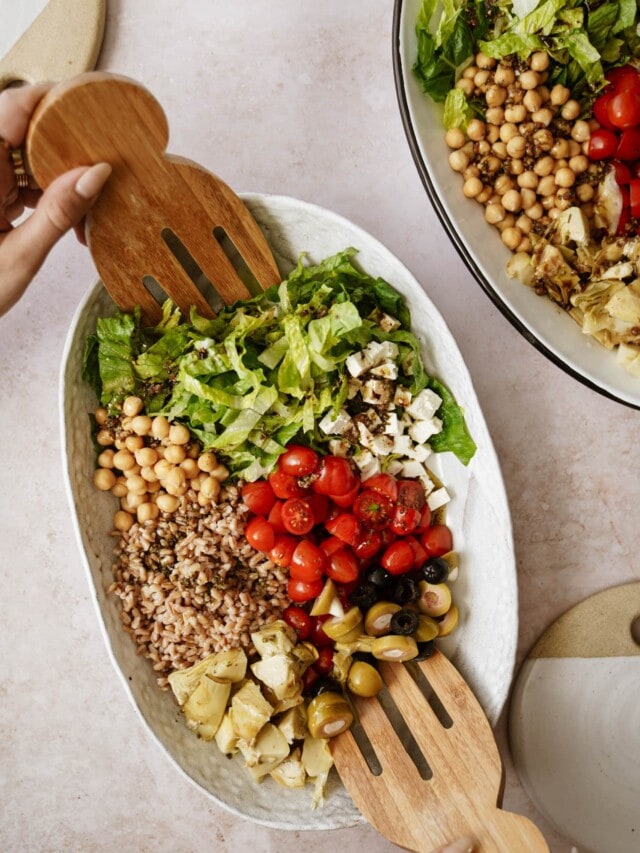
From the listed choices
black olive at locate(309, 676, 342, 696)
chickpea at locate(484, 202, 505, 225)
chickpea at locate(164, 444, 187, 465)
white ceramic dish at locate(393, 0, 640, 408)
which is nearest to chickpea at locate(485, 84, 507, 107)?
white ceramic dish at locate(393, 0, 640, 408)

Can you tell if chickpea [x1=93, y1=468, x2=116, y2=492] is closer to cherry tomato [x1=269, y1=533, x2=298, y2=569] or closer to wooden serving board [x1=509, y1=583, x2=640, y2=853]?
cherry tomato [x1=269, y1=533, x2=298, y2=569]

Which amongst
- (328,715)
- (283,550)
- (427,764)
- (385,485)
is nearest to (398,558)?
(385,485)

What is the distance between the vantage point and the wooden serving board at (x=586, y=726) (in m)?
1.97

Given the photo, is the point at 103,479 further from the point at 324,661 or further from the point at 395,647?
the point at 395,647

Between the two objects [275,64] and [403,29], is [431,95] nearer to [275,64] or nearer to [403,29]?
[403,29]

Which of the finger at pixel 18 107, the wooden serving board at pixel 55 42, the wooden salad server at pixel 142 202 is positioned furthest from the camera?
the wooden serving board at pixel 55 42

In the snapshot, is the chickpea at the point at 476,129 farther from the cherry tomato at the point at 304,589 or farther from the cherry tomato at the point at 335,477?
the cherry tomato at the point at 304,589

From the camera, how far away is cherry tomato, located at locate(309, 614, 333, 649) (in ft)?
6.08

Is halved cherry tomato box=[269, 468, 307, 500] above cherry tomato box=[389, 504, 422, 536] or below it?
above

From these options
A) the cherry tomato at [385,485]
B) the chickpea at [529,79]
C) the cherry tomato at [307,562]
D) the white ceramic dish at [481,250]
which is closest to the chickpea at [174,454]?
the cherry tomato at [307,562]

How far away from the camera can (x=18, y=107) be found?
1562 mm

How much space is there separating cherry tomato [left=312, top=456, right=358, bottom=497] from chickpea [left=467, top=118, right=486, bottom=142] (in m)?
0.90

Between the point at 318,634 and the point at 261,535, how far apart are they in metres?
0.30

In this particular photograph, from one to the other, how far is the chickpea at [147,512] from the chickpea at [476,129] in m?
1.26
